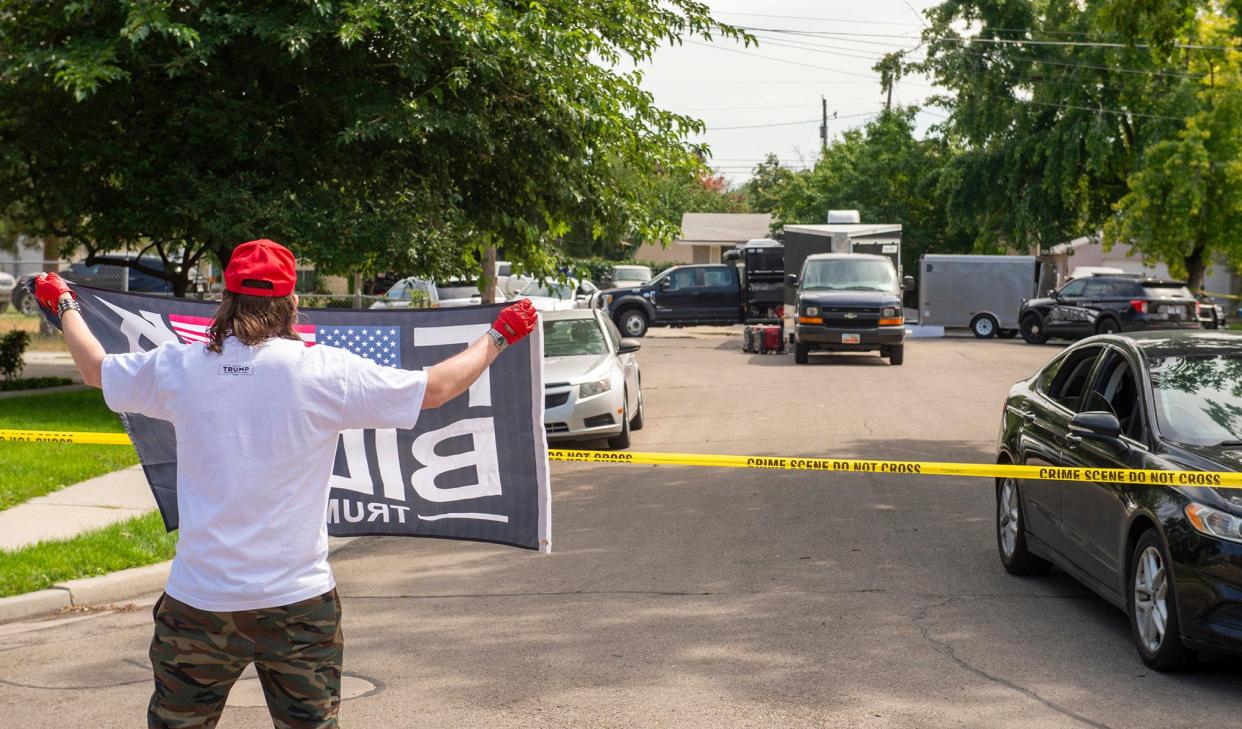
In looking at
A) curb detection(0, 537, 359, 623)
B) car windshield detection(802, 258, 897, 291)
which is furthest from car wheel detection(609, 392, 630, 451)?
car windshield detection(802, 258, 897, 291)

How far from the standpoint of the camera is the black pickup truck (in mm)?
38719

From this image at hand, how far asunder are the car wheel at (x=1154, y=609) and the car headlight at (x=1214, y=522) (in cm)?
21

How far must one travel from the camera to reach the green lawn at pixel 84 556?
26.4ft

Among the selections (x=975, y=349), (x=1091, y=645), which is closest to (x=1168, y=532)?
(x=1091, y=645)

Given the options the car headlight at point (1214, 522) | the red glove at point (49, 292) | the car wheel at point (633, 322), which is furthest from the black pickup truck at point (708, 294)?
the red glove at point (49, 292)

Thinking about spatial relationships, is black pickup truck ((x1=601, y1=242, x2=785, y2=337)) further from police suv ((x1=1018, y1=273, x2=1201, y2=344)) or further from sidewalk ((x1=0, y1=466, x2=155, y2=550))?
sidewalk ((x1=0, y1=466, x2=155, y2=550))

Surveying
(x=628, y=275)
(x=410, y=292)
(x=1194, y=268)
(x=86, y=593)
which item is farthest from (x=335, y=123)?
(x=1194, y=268)

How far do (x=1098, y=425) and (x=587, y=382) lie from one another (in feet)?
25.5

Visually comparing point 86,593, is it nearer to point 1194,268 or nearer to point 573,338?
point 573,338

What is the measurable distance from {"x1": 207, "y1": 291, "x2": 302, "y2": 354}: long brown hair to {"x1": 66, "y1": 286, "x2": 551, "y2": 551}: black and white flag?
2.00 metres

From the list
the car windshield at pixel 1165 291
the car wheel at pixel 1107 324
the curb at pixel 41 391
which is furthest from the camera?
the car wheel at pixel 1107 324

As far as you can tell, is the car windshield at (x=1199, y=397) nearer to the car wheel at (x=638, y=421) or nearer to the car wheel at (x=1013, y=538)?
the car wheel at (x=1013, y=538)

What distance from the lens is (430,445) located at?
19.7 ft

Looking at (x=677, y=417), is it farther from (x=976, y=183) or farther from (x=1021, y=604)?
(x=976, y=183)
